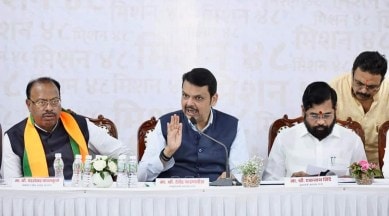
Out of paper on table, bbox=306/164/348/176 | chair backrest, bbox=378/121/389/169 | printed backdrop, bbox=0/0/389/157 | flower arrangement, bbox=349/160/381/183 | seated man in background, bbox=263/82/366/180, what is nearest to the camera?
flower arrangement, bbox=349/160/381/183

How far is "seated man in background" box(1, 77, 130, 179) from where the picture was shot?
4.28 m

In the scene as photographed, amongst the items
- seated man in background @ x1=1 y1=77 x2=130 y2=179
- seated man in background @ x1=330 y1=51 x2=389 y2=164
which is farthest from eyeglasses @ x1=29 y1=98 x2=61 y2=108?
seated man in background @ x1=330 y1=51 x2=389 y2=164

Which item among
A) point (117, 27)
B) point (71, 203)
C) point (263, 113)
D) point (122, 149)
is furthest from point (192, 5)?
point (71, 203)

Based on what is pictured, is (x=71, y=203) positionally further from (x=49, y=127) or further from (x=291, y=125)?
(x=291, y=125)

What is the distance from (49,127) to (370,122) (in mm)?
2084

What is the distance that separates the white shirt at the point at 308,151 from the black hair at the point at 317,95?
9.7 inches

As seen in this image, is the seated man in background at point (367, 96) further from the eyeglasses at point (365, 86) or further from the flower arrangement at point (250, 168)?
the flower arrangement at point (250, 168)

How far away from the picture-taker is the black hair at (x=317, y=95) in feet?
14.3

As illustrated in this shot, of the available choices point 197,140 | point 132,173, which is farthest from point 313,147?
point 132,173

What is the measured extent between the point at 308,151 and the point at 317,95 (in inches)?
15.3

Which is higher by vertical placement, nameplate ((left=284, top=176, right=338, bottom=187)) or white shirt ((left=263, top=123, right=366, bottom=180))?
white shirt ((left=263, top=123, right=366, bottom=180))

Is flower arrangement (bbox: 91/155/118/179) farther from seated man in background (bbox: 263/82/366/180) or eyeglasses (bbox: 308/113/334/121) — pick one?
eyeglasses (bbox: 308/113/334/121)

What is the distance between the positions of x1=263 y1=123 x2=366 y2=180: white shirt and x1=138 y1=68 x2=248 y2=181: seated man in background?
0.24 metres

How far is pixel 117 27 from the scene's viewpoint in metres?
5.47
